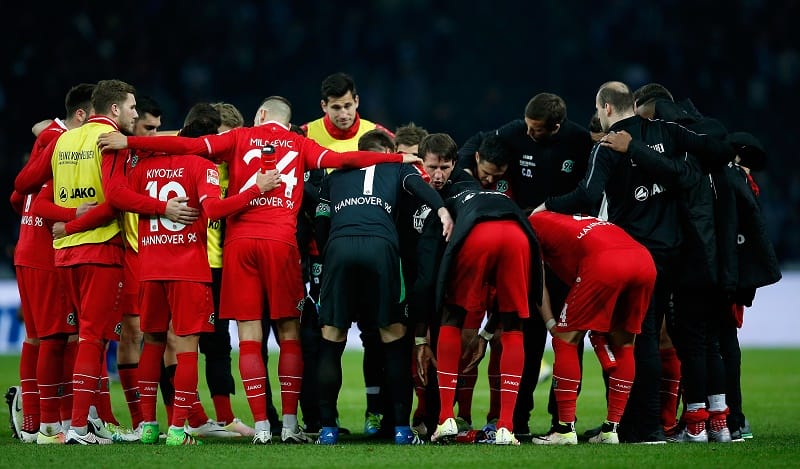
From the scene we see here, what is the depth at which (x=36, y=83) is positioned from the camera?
19.4 meters

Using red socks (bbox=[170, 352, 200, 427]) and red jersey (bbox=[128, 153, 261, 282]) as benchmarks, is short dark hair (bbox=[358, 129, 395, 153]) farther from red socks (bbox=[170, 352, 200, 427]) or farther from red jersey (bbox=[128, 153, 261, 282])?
red socks (bbox=[170, 352, 200, 427])

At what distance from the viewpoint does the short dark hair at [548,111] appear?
7.85 m

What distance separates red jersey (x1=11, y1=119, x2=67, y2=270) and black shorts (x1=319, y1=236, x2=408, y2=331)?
2157mm

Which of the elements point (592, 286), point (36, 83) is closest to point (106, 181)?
point (592, 286)

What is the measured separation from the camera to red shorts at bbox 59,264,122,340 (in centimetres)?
728

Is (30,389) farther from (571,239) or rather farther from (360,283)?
(571,239)

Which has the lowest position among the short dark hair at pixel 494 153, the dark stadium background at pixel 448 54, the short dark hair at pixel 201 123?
the short dark hair at pixel 494 153

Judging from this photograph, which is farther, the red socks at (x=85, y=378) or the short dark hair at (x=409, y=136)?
the short dark hair at (x=409, y=136)

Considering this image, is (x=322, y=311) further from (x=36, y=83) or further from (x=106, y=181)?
(x=36, y=83)

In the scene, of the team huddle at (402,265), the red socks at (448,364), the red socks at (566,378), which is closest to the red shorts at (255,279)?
the team huddle at (402,265)

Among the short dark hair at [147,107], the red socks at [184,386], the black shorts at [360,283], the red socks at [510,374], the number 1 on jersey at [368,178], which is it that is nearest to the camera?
the red socks at [510,374]

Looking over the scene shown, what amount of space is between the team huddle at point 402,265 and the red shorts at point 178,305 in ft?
0.05

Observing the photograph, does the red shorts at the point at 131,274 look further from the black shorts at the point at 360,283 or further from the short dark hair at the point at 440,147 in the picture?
the short dark hair at the point at 440,147

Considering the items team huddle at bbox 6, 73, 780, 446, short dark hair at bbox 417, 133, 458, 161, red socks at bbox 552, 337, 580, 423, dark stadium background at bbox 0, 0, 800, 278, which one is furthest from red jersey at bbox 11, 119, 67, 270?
dark stadium background at bbox 0, 0, 800, 278
